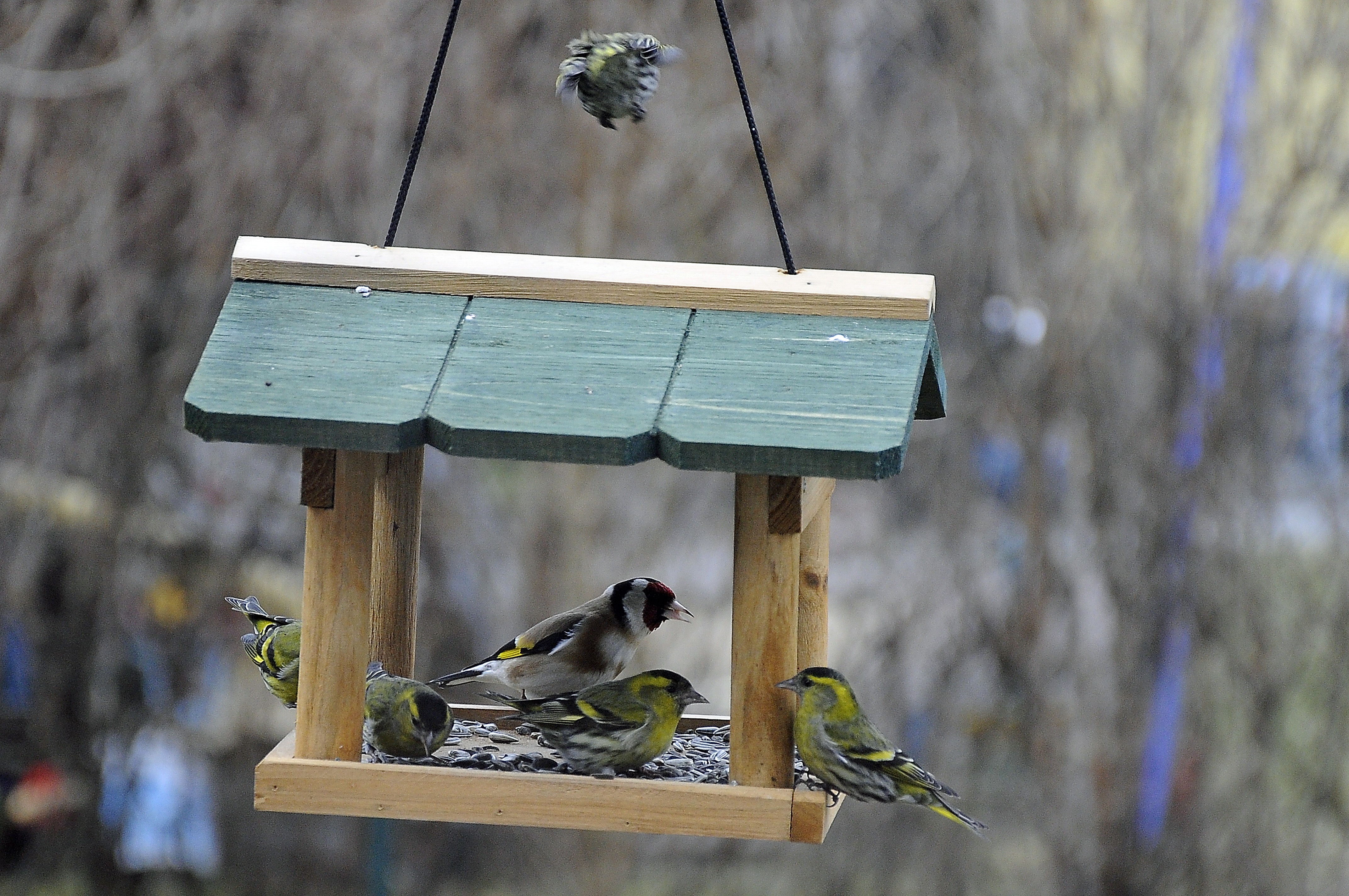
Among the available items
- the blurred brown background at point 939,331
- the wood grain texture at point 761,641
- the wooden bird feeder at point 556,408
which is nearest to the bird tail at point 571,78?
the wooden bird feeder at point 556,408

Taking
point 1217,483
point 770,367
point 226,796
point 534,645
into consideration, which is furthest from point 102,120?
point 1217,483

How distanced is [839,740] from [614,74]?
135 centimetres

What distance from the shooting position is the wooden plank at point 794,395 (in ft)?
7.37

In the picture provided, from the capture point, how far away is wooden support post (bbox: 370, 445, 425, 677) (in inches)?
123

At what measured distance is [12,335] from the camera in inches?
219

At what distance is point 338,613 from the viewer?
262 cm

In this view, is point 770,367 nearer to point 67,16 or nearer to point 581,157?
point 581,157

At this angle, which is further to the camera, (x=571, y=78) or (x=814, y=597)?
(x=814, y=597)

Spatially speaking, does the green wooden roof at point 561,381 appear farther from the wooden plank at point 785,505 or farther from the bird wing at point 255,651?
the bird wing at point 255,651

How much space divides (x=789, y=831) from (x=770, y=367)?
79cm

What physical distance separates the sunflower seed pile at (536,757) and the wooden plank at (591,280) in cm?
82

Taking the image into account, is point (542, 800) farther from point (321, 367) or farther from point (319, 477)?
point (321, 367)

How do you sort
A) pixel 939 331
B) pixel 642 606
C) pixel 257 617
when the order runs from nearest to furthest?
pixel 642 606 → pixel 257 617 → pixel 939 331

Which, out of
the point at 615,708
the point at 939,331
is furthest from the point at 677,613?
the point at 939,331
